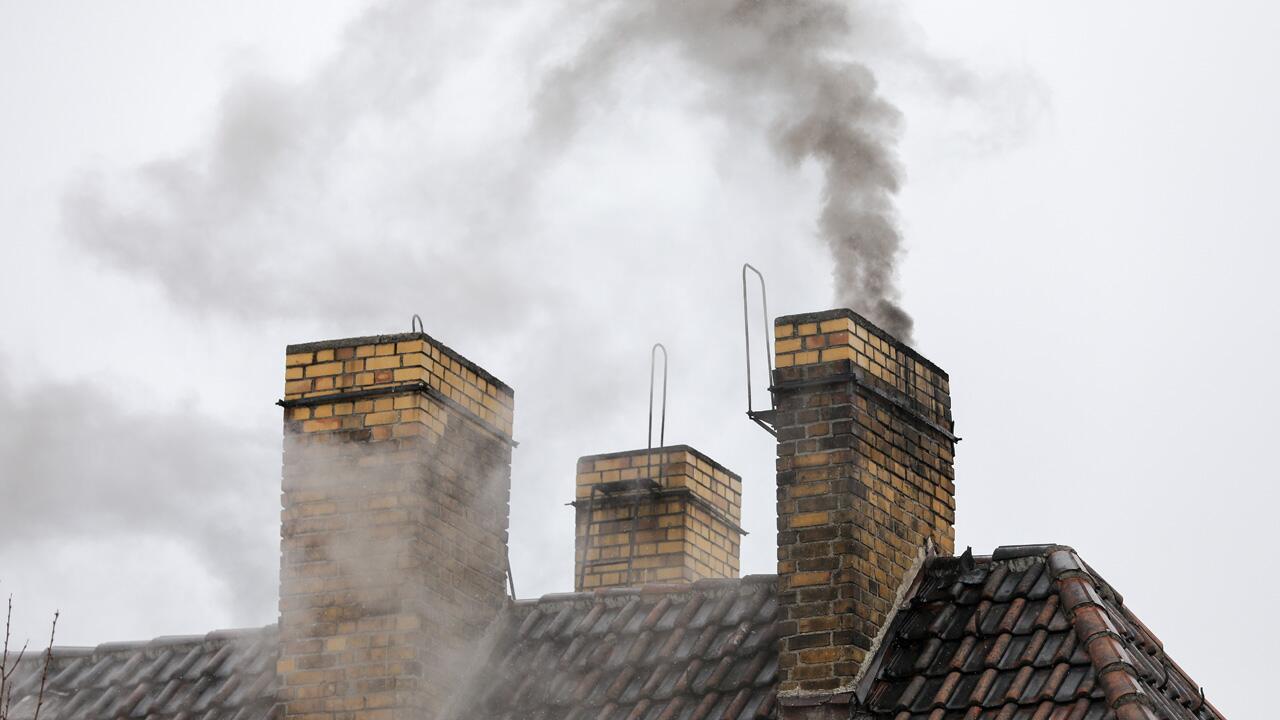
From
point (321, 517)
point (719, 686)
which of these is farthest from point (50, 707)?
point (719, 686)

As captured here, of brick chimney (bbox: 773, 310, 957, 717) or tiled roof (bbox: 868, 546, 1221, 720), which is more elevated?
brick chimney (bbox: 773, 310, 957, 717)

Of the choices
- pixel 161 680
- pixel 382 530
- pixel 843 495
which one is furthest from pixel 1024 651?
pixel 161 680

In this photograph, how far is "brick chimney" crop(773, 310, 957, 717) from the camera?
9.68 metres

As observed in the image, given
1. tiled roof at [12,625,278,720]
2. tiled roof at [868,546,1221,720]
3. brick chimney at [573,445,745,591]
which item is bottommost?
tiled roof at [868,546,1221,720]

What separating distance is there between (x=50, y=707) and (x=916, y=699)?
18.5 ft

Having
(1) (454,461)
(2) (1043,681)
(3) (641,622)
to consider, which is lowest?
(2) (1043,681)

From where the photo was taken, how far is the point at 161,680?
12.0 m

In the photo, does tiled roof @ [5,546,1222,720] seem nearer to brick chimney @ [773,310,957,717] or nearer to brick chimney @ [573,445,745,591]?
brick chimney @ [773,310,957,717]

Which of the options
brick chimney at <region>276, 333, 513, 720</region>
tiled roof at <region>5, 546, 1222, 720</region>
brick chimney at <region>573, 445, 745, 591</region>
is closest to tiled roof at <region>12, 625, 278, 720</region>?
tiled roof at <region>5, 546, 1222, 720</region>

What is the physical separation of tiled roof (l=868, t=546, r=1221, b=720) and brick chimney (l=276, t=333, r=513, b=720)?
266cm

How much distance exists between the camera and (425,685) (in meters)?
10.8

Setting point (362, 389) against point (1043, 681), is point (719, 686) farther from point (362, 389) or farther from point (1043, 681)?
point (362, 389)

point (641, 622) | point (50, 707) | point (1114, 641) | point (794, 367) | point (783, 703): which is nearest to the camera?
point (1114, 641)

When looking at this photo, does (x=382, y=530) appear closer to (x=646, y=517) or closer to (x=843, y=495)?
(x=843, y=495)
